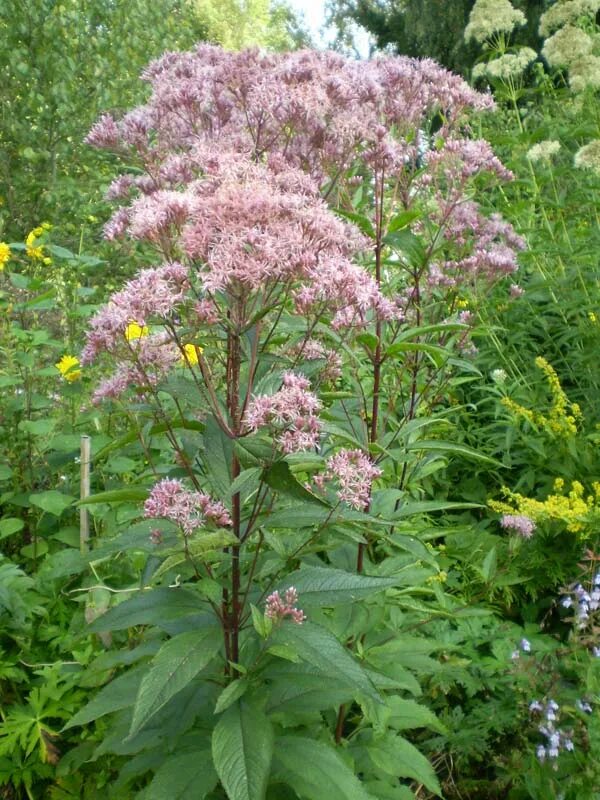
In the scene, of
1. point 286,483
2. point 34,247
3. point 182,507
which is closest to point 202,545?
point 182,507

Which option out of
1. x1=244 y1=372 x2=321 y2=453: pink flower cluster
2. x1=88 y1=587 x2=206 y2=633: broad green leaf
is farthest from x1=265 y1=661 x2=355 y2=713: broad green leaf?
x1=244 y1=372 x2=321 y2=453: pink flower cluster

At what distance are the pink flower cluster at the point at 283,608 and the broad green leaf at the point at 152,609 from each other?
0.22 m

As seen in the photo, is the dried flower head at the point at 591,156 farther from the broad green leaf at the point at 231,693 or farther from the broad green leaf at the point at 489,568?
the broad green leaf at the point at 231,693

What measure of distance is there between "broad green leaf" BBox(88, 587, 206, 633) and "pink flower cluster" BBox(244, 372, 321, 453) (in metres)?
0.48

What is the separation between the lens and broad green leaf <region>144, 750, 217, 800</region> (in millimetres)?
1636

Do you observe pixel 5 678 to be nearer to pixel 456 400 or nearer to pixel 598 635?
pixel 598 635

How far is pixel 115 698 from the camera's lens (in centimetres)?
179

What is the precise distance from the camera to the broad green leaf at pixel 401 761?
204 cm

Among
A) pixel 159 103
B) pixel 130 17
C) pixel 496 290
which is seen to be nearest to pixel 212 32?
pixel 130 17

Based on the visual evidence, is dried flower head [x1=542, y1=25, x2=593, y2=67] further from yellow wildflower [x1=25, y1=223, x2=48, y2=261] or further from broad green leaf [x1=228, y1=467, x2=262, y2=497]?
broad green leaf [x1=228, y1=467, x2=262, y2=497]

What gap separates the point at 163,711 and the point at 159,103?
1.59m

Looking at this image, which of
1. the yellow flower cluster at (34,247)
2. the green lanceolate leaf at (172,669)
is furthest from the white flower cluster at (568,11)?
the green lanceolate leaf at (172,669)

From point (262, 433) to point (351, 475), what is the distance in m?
0.21

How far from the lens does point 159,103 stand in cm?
217
